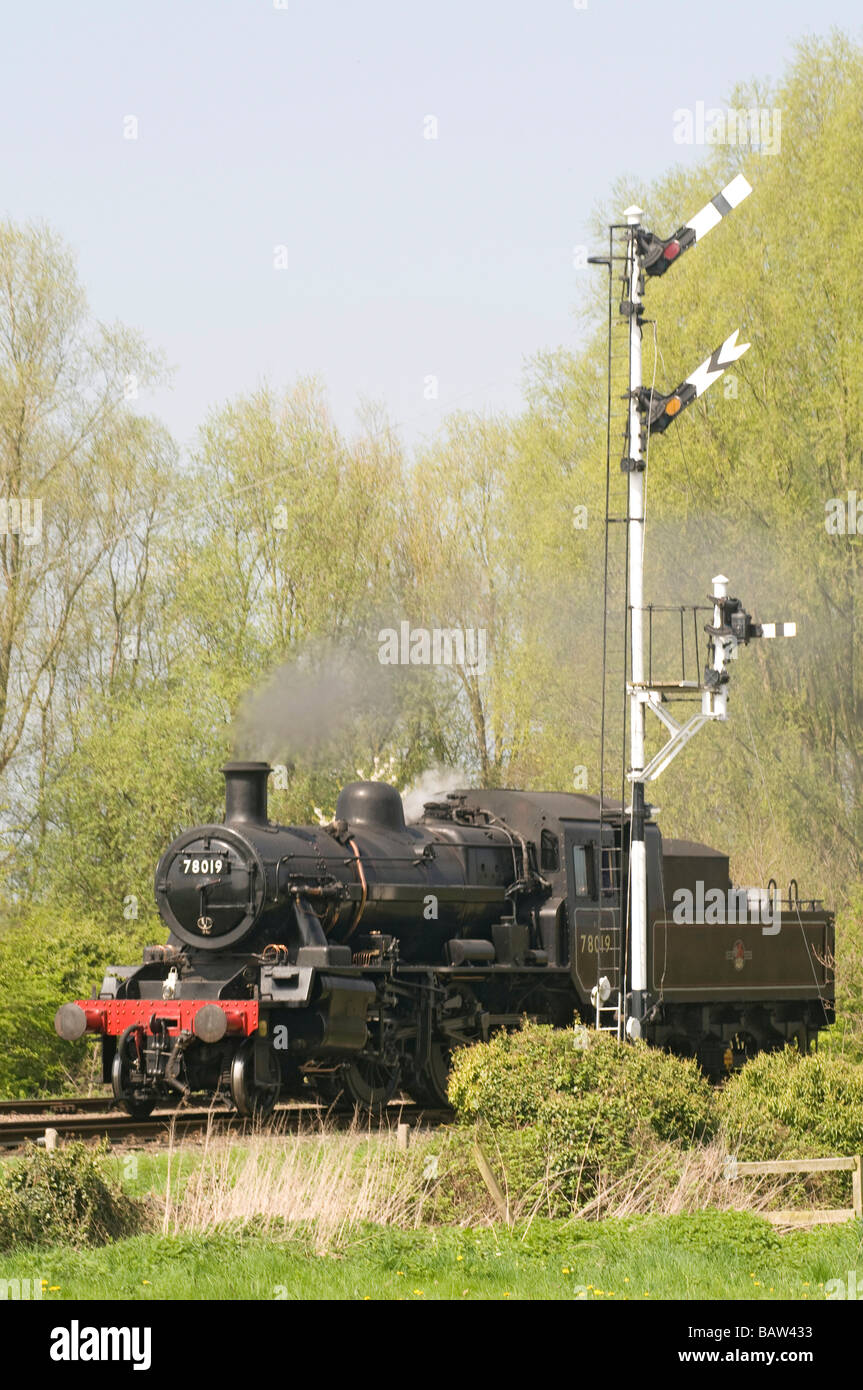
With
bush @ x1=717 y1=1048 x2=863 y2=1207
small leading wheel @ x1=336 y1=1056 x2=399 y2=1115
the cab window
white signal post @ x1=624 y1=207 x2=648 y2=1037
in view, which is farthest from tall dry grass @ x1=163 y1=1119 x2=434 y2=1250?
the cab window

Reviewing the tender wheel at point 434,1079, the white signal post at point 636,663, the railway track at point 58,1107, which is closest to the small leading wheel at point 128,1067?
the railway track at point 58,1107

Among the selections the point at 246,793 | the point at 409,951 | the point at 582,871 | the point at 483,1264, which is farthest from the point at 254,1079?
the point at 483,1264

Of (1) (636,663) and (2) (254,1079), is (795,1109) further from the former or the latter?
(2) (254,1079)

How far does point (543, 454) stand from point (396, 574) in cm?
550

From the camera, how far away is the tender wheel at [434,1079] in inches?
710

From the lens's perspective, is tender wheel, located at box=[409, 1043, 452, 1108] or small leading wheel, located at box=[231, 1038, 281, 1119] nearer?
small leading wheel, located at box=[231, 1038, 281, 1119]

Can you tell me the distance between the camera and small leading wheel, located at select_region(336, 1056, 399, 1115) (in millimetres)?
17264

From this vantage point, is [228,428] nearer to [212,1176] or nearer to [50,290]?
[50,290]

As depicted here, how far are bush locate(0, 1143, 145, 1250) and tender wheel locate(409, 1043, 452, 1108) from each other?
23.1ft

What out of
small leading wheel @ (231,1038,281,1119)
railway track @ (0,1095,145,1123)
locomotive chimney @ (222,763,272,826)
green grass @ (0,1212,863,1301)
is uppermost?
locomotive chimney @ (222,763,272,826)

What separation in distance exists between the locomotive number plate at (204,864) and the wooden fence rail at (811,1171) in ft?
20.1

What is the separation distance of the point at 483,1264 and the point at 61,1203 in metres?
2.73

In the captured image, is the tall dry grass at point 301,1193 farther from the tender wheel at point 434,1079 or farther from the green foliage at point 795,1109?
the tender wheel at point 434,1079

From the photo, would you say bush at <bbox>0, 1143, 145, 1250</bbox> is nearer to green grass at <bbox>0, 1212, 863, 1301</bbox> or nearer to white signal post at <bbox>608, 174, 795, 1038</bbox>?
green grass at <bbox>0, 1212, 863, 1301</bbox>
